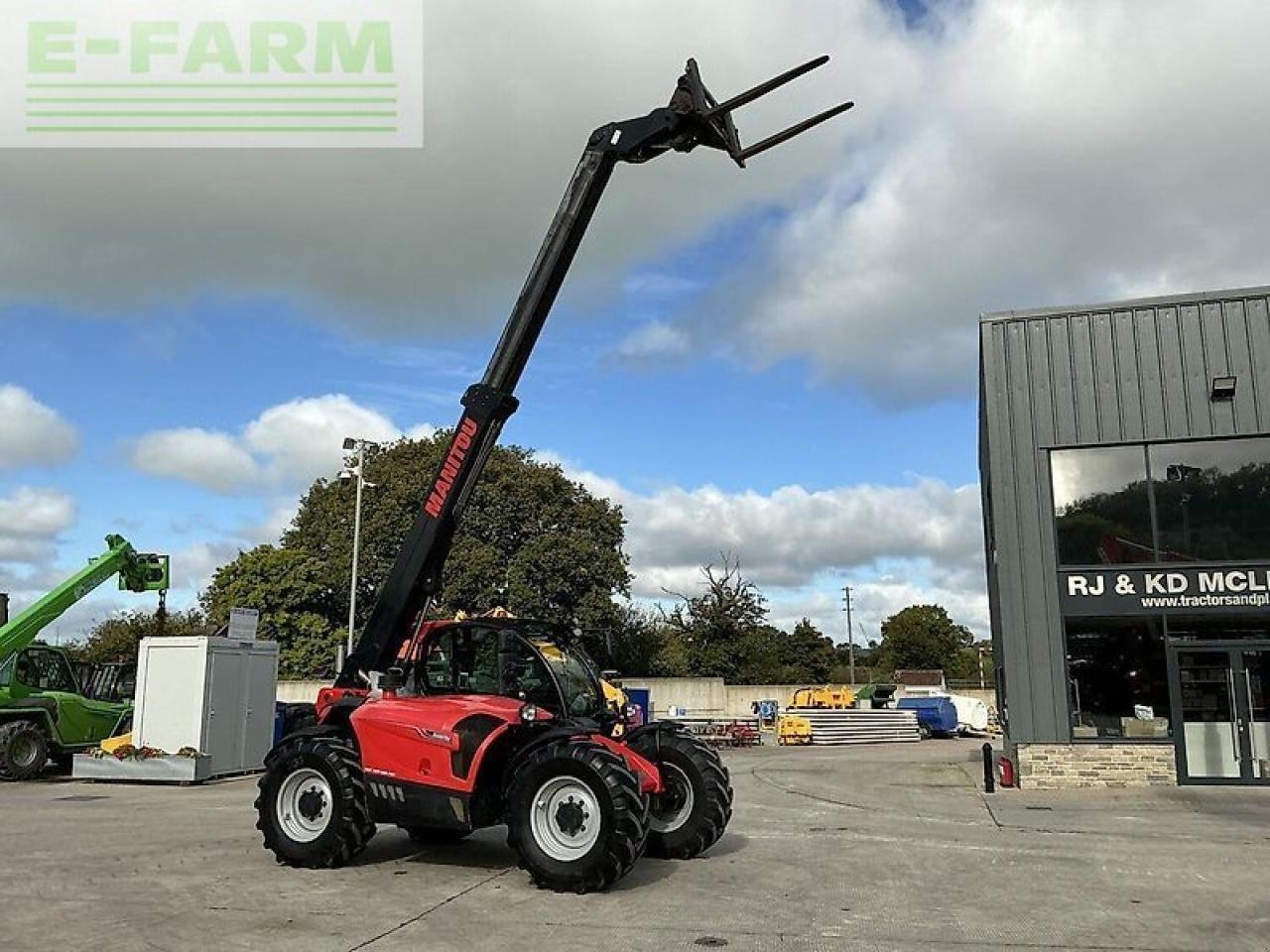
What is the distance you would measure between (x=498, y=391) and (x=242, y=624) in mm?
12082

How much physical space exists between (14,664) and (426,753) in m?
13.6

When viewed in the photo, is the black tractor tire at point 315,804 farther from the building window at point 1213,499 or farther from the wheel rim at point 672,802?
the building window at point 1213,499

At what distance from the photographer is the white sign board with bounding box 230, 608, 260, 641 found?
19.9m

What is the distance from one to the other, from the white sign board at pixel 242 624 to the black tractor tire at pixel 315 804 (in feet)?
35.4

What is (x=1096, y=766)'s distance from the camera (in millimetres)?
15789

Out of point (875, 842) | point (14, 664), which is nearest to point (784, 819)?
point (875, 842)

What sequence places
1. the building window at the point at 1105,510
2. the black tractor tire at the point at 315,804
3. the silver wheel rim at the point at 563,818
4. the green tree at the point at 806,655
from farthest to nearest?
the green tree at the point at 806,655, the building window at the point at 1105,510, the black tractor tire at the point at 315,804, the silver wheel rim at the point at 563,818

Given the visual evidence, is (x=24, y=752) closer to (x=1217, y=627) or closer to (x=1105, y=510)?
(x=1105, y=510)

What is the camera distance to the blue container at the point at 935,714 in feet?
115

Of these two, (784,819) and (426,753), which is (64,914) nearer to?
(426,753)

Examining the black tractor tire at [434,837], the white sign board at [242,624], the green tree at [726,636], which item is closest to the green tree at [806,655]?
the green tree at [726,636]

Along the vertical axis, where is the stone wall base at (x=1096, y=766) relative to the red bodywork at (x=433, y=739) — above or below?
below

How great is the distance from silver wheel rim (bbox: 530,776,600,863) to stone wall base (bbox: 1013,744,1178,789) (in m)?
9.84

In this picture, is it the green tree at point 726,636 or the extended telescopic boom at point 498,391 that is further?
the green tree at point 726,636
